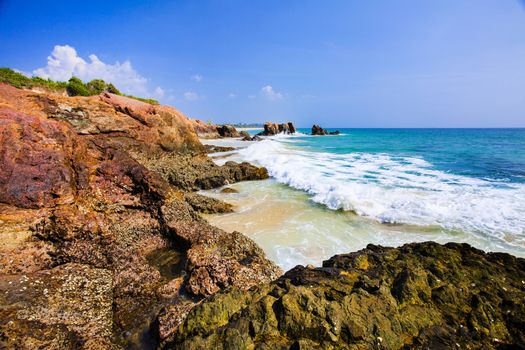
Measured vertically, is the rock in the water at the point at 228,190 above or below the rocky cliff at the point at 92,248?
below

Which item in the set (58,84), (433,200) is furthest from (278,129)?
(433,200)

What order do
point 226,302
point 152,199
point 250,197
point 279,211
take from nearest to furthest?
point 226,302, point 152,199, point 279,211, point 250,197

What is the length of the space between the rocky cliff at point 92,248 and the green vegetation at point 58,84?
30.2m

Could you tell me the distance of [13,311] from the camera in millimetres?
2781

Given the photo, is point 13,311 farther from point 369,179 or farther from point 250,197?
point 369,179

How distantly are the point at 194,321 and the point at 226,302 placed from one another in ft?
1.20

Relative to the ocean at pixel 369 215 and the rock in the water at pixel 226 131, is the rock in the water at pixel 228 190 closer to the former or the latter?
the ocean at pixel 369 215

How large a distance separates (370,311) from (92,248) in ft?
13.9

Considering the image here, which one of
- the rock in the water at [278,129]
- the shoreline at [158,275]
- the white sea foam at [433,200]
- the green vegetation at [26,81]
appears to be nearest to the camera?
the shoreline at [158,275]

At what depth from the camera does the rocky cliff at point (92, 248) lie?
3.01 metres

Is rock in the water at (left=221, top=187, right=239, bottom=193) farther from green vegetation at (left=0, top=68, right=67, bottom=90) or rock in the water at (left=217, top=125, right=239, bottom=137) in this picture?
rock in the water at (left=217, top=125, right=239, bottom=137)

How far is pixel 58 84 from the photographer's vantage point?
31.0m

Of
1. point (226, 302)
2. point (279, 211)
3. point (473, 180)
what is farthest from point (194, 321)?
point (473, 180)

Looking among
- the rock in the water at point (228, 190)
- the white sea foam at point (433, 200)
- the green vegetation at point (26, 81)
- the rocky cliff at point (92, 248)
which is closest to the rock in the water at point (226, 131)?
the green vegetation at point (26, 81)
